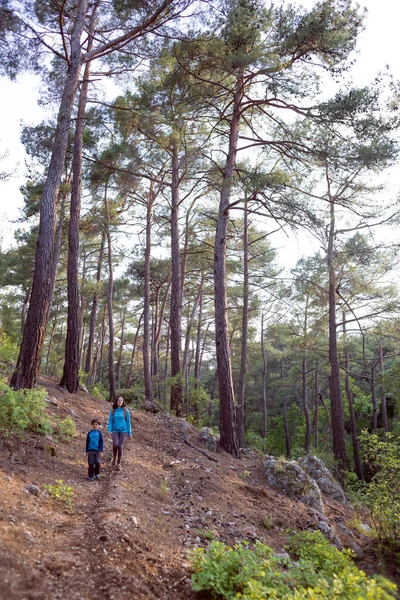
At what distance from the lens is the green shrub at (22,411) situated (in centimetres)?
569

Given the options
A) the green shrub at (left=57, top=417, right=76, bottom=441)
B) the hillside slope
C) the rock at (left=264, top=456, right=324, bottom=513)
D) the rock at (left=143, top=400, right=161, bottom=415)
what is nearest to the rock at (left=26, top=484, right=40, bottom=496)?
the hillside slope

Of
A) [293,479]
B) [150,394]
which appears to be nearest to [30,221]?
[150,394]

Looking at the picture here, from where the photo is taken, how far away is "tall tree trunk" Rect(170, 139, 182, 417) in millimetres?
12695

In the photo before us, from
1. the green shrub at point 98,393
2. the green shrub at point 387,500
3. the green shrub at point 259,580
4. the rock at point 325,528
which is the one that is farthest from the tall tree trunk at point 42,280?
the green shrub at point 387,500

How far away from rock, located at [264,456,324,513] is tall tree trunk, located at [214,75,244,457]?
4.15 ft

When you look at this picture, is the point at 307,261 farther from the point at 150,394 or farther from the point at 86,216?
the point at 86,216

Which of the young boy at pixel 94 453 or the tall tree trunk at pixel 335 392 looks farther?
the tall tree trunk at pixel 335 392

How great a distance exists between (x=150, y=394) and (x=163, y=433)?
17.1ft

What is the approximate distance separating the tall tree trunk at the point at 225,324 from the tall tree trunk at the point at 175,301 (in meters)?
2.84

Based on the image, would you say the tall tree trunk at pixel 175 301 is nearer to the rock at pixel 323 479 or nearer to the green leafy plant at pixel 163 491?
the rock at pixel 323 479

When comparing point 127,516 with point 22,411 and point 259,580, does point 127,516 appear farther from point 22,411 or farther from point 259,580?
point 22,411

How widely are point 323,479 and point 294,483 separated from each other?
7.74 ft

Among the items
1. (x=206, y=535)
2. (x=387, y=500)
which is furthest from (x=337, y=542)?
(x=206, y=535)

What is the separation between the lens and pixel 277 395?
1278 inches
